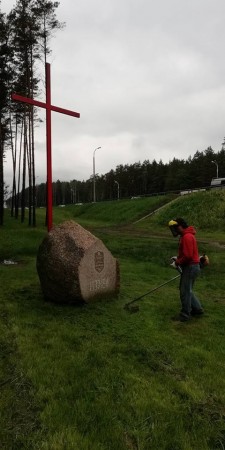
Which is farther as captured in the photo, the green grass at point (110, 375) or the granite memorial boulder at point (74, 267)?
the granite memorial boulder at point (74, 267)

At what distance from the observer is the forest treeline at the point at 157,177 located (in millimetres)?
78419

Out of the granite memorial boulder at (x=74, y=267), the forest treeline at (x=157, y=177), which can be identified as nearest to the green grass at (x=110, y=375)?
the granite memorial boulder at (x=74, y=267)

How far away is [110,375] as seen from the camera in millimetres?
5043

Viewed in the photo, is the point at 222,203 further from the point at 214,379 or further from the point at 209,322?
the point at 214,379

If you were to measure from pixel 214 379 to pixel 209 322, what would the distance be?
8.71 ft

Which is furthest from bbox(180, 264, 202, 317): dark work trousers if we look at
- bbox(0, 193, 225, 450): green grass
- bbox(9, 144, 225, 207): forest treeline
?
bbox(9, 144, 225, 207): forest treeline

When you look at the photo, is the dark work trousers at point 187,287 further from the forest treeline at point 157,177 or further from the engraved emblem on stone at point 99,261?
the forest treeline at point 157,177

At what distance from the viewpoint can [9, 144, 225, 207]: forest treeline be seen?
78.4 m

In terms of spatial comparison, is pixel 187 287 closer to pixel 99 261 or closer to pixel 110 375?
pixel 99 261

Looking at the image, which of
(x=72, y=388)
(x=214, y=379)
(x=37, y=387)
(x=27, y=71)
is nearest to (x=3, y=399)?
(x=37, y=387)

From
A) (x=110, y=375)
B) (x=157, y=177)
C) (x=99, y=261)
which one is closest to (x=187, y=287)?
(x=99, y=261)

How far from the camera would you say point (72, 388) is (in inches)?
184

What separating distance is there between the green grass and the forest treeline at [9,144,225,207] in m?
52.0

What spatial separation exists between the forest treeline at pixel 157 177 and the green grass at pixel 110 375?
51975 millimetres
